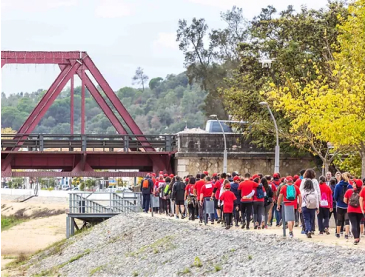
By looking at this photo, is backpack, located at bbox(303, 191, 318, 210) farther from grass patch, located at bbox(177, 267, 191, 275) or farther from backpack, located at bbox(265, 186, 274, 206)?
backpack, located at bbox(265, 186, 274, 206)

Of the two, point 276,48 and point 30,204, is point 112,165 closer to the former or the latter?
point 276,48

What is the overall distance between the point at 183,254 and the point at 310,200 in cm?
508

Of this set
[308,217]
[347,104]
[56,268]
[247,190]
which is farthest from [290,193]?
[347,104]

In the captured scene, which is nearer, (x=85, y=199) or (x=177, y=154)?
(x=85, y=199)

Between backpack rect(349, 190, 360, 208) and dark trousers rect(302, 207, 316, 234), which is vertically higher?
backpack rect(349, 190, 360, 208)

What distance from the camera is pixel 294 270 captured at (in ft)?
70.2

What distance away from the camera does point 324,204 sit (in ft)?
82.5

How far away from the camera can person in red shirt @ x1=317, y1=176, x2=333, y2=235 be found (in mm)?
24984

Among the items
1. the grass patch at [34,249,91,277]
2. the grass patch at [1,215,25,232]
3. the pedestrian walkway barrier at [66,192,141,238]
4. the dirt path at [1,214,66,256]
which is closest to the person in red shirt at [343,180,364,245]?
the grass patch at [34,249,91,277]

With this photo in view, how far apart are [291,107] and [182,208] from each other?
31.2 ft

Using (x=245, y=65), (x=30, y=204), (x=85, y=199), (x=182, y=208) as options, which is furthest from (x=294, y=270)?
(x=30, y=204)

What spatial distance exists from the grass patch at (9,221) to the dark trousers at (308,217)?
52.7 meters

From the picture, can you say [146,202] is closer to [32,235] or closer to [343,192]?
[343,192]

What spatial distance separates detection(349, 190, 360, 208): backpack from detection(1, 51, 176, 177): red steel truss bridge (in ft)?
92.1
